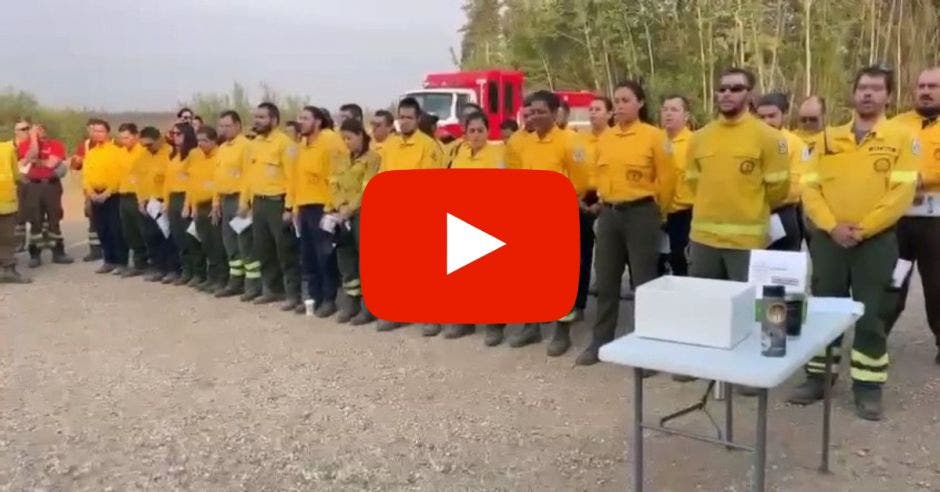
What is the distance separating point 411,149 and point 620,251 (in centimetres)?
190

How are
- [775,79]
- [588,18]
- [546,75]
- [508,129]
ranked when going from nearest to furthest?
[508,129] < [775,79] < [588,18] < [546,75]

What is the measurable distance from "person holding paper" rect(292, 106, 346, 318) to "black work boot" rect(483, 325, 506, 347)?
1.48 metres

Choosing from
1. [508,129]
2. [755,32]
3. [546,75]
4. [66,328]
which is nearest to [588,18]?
[546,75]

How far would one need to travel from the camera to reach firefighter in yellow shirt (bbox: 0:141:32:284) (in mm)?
9328

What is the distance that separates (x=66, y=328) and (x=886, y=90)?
6.16 meters

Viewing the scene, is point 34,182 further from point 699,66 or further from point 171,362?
point 699,66

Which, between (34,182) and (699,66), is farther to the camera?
(699,66)

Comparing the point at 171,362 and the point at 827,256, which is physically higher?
the point at 827,256

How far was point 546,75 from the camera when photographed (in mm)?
23766

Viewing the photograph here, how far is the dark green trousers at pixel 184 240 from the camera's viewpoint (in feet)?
29.6

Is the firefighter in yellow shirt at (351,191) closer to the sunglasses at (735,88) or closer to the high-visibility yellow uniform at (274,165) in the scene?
the high-visibility yellow uniform at (274,165)

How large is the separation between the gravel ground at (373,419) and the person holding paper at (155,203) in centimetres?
224

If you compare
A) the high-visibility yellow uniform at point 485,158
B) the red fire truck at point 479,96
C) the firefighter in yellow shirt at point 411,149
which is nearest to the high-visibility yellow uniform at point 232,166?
the firefighter in yellow shirt at point 411,149

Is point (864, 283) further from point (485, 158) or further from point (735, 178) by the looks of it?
point (485, 158)
